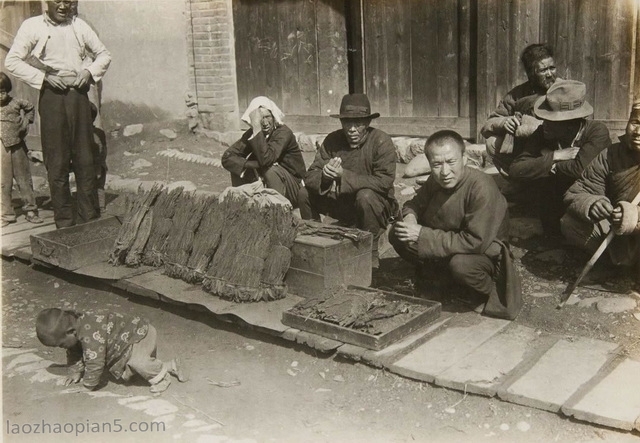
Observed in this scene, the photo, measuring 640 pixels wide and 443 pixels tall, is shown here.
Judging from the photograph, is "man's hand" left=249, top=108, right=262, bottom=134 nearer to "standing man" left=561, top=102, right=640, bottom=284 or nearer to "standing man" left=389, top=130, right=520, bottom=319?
"standing man" left=389, top=130, right=520, bottom=319

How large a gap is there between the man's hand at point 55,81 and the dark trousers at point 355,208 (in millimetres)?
2578

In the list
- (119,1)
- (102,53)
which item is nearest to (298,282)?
(102,53)

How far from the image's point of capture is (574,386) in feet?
13.0

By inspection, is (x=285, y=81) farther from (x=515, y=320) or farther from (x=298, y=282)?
(x=515, y=320)

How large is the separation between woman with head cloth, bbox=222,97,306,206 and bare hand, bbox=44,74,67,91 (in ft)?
5.62

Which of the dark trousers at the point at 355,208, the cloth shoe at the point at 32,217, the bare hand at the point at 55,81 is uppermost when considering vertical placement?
the bare hand at the point at 55,81

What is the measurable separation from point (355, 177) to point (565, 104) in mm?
1771

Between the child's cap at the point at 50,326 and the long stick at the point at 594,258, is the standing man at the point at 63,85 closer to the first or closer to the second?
the child's cap at the point at 50,326

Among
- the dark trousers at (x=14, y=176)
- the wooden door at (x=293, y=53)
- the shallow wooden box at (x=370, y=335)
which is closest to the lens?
the shallow wooden box at (x=370, y=335)

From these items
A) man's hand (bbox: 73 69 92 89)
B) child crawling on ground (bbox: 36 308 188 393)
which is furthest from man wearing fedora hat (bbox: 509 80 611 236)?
man's hand (bbox: 73 69 92 89)

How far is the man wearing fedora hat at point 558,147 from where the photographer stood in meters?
5.63

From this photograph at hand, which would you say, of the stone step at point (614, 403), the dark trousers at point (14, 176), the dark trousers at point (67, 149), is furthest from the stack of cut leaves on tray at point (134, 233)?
the stone step at point (614, 403)

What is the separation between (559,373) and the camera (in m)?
4.12

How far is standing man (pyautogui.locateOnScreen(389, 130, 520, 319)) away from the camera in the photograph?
4.77m
